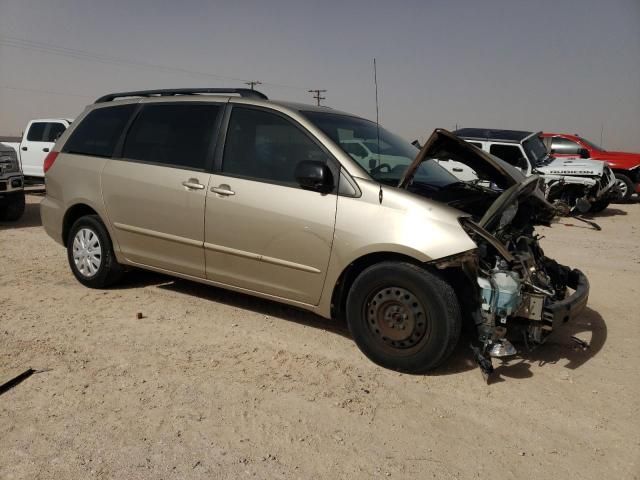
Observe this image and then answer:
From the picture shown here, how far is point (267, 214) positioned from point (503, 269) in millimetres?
1738

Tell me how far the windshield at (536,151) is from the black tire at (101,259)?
9.14 meters

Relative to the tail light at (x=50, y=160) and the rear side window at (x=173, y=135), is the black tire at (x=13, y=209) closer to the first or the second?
the tail light at (x=50, y=160)

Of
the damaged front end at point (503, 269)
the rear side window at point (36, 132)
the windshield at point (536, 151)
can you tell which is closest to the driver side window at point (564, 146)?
the windshield at point (536, 151)

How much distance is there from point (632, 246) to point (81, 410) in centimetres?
840

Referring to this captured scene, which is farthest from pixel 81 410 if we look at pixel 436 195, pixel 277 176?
pixel 436 195

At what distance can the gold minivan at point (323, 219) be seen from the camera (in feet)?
11.3

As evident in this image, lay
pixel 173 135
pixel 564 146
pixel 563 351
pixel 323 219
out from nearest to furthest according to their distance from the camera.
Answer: pixel 323 219
pixel 563 351
pixel 173 135
pixel 564 146

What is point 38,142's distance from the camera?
13.2 m

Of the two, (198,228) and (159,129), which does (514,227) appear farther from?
(159,129)

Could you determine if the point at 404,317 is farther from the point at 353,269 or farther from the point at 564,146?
the point at 564,146

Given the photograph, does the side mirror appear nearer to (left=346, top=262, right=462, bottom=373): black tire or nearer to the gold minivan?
the gold minivan

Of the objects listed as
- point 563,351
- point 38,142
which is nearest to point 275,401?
point 563,351

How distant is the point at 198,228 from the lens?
429 centimetres

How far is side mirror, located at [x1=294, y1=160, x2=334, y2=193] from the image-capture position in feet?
11.9
